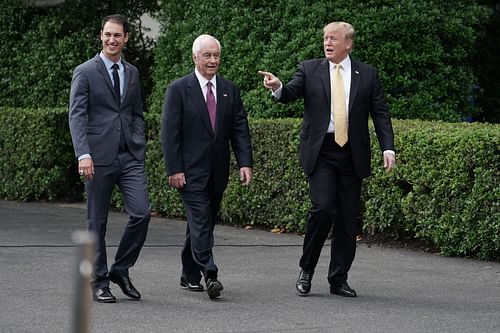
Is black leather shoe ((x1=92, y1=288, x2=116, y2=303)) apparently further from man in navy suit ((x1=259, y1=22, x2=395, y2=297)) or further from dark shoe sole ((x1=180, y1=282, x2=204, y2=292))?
man in navy suit ((x1=259, y1=22, x2=395, y2=297))

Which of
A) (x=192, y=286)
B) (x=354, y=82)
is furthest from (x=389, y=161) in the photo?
(x=192, y=286)

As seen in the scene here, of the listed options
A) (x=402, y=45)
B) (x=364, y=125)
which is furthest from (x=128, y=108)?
(x=402, y=45)

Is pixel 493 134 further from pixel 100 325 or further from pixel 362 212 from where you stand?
pixel 100 325

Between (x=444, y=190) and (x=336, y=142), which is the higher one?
(x=336, y=142)

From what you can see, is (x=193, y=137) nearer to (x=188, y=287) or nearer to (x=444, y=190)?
(x=188, y=287)

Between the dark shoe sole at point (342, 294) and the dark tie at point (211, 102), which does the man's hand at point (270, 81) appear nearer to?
the dark tie at point (211, 102)

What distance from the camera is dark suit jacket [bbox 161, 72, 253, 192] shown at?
7.49 metres

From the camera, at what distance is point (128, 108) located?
7.40 meters

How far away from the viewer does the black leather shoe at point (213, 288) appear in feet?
23.8

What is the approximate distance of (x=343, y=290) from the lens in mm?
7570

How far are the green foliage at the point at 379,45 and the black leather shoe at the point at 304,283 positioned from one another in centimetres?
490

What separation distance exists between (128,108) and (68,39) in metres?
8.43

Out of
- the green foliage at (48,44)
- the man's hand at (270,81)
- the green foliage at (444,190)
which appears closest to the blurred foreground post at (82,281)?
the man's hand at (270,81)

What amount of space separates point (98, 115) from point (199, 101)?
27.1 inches
